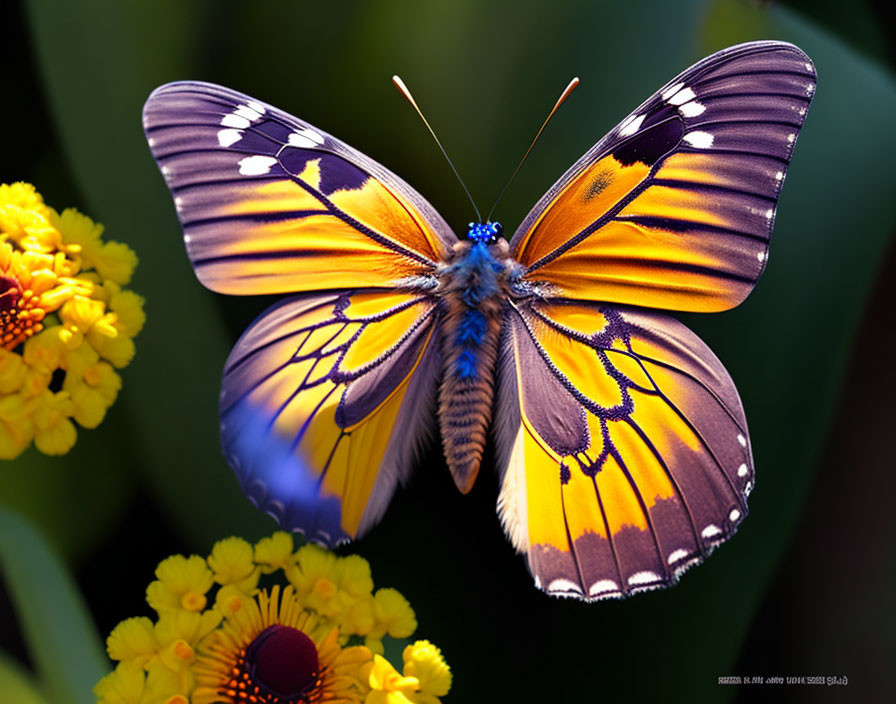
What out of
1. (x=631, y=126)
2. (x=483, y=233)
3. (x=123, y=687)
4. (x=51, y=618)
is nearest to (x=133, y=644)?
(x=123, y=687)

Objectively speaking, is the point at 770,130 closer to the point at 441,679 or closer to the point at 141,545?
the point at 441,679

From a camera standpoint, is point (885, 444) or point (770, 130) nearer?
point (770, 130)

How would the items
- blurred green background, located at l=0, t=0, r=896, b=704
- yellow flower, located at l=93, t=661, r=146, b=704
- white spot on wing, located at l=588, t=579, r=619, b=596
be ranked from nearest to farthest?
yellow flower, located at l=93, t=661, r=146, b=704 → white spot on wing, located at l=588, t=579, r=619, b=596 → blurred green background, located at l=0, t=0, r=896, b=704

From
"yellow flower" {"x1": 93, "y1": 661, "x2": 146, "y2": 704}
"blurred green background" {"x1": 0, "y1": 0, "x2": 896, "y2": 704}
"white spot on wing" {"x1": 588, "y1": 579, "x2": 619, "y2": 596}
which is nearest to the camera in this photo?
"yellow flower" {"x1": 93, "y1": 661, "x2": 146, "y2": 704}

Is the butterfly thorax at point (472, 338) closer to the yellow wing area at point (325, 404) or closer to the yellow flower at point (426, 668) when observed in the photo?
the yellow wing area at point (325, 404)

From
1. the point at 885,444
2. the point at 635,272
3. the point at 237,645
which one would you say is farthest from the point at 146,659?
the point at 885,444

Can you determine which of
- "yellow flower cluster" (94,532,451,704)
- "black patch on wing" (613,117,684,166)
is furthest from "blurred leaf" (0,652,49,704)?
"black patch on wing" (613,117,684,166)

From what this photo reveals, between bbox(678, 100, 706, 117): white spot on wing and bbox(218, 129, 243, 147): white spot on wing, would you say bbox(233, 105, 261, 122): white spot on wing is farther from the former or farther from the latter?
bbox(678, 100, 706, 117): white spot on wing

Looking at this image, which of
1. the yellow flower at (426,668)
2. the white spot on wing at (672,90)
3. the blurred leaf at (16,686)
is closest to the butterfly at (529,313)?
the white spot on wing at (672,90)
